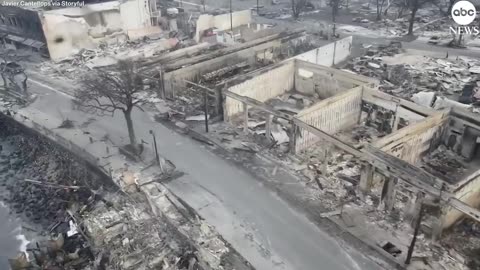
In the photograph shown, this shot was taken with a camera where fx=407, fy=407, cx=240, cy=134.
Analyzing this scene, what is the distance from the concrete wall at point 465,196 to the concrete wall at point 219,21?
36233 millimetres

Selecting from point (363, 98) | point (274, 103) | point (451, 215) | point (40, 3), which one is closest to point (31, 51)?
point (40, 3)

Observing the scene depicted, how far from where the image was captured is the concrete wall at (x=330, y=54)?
124 feet

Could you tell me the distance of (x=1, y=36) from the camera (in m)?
50.9

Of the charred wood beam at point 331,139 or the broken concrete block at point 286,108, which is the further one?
the broken concrete block at point 286,108

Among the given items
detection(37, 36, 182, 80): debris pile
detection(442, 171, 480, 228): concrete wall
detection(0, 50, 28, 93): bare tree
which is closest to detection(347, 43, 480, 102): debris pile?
detection(442, 171, 480, 228): concrete wall

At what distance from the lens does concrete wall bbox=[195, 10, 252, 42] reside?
160 ft

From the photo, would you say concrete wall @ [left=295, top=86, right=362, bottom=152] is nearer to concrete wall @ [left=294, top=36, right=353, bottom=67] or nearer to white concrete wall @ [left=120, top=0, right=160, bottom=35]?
concrete wall @ [left=294, top=36, right=353, bottom=67]

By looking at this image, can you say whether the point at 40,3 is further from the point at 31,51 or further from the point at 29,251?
the point at 29,251

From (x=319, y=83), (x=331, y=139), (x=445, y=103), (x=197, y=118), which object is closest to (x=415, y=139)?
(x=331, y=139)

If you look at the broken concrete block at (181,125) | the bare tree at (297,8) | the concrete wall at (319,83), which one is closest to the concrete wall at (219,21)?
the bare tree at (297,8)

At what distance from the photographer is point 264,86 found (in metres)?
32.2

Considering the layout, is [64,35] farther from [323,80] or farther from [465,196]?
[465,196]

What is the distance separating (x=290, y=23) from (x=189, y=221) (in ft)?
146

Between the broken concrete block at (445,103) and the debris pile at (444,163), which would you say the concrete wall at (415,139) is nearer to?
the debris pile at (444,163)
